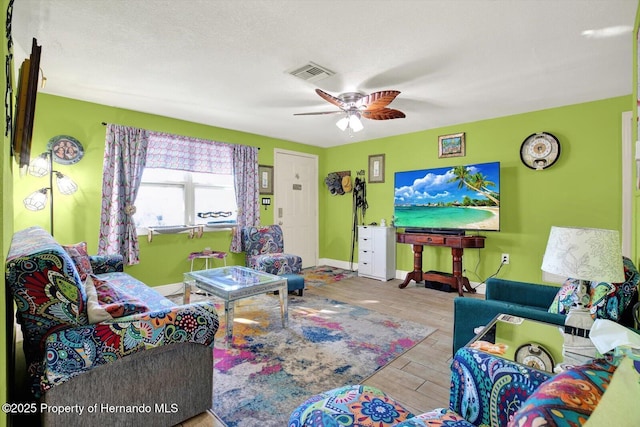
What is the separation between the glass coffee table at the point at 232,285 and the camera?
253cm

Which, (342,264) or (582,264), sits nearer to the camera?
(582,264)

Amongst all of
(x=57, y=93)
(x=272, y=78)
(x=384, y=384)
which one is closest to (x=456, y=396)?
(x=384, y=384)

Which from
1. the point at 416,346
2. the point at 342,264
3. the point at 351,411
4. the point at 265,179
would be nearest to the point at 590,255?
the point at 351,411

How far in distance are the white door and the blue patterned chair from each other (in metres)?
0.79

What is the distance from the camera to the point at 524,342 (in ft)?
4.70

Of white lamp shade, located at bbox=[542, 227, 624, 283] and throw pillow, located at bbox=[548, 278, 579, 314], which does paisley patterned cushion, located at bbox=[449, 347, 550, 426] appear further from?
throw pillow, located at bbox=[548, 278, 579, 314]

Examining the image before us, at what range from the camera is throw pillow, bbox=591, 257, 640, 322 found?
4.73ft

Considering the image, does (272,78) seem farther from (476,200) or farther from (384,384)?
(476,200)

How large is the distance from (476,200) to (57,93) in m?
5.11

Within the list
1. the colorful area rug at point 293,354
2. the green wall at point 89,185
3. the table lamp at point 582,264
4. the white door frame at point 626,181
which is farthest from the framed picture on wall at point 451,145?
the green wall at point 89,185

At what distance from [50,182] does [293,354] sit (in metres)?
3.13

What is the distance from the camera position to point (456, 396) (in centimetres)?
119

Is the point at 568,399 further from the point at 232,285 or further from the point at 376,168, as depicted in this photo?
the point at 376,168

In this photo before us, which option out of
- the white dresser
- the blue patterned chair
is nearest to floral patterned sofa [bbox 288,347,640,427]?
the blue patterned chair
